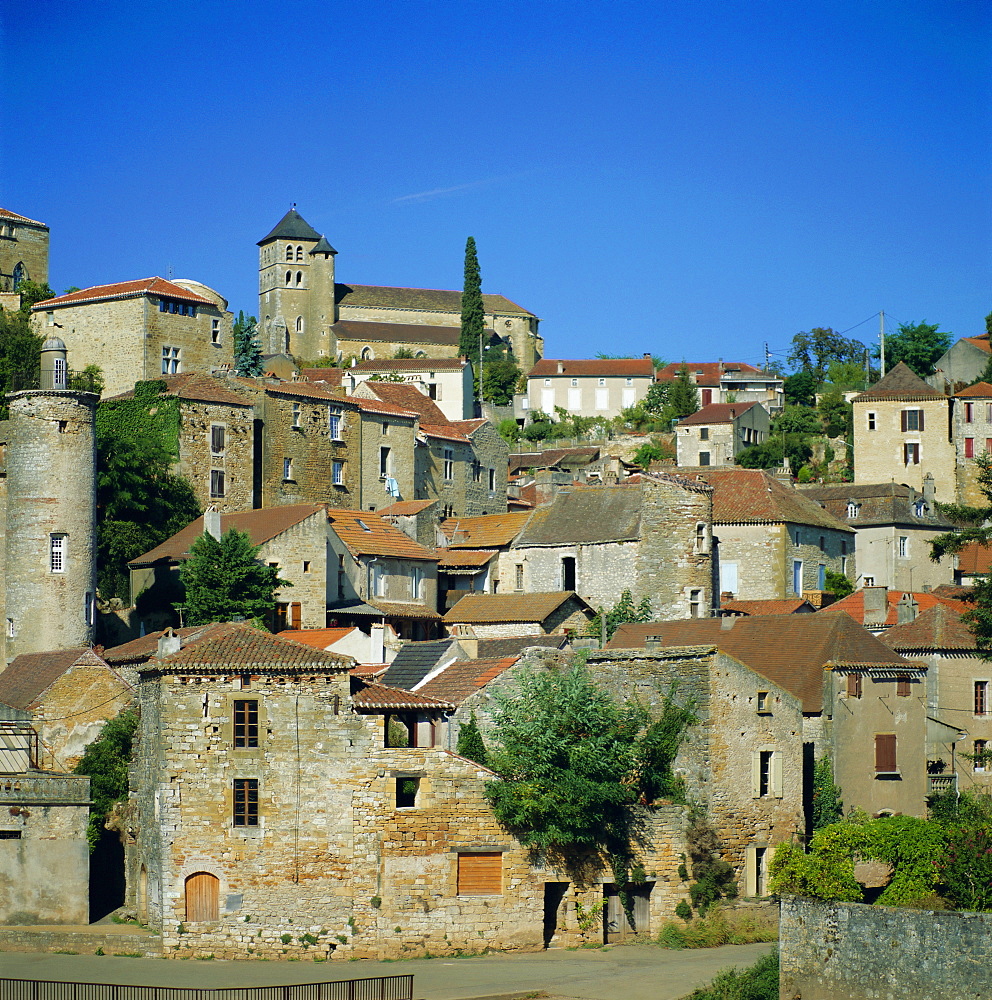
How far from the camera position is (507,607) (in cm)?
5694

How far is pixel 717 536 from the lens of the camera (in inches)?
2552

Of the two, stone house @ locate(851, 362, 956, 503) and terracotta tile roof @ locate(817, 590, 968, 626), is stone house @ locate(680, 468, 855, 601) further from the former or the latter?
stone house @ locate(851, 362, 956, 503)

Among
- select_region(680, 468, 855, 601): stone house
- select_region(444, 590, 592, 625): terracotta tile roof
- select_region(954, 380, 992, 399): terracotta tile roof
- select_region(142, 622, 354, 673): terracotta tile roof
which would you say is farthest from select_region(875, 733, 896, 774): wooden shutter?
select_region(954, 380, 992, 399): terracotta tile roof

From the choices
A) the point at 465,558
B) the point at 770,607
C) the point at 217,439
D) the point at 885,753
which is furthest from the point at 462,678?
the point at 217,439

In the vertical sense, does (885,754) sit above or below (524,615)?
below

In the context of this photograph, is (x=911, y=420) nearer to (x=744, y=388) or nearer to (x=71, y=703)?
(x=744, y=388)

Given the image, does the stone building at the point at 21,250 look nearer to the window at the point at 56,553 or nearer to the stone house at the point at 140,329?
the stone house at the point at 140,329

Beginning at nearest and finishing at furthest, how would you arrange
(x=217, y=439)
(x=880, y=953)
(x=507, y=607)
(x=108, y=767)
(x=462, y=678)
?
1. (x=880, y=953)
2. (x=108, y=767)
3. (x=462, y=678)
4. (x=507, y=607)
5. (x=217, y=439)

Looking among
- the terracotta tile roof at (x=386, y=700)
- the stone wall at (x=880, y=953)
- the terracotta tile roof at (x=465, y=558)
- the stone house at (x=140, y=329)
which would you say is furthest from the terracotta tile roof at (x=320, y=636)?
the stone house at (x=140, y=329)

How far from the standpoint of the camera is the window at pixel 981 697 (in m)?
46.6

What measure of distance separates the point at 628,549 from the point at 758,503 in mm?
9135

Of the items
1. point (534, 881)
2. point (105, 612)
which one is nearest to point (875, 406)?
point (105, 612)

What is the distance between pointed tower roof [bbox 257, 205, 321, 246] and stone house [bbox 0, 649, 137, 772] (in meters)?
97.8

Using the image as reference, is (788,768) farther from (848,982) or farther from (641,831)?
(848,982)
